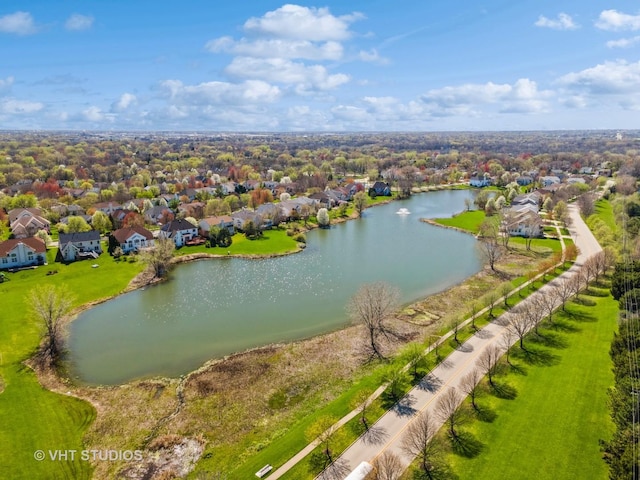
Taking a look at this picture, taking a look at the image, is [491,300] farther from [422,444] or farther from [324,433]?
[324,433]

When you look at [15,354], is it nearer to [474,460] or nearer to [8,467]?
[8,467]

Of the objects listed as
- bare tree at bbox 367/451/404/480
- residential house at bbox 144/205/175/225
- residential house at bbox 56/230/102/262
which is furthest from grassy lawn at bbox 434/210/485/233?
residential house at bbox 56/230/102/262

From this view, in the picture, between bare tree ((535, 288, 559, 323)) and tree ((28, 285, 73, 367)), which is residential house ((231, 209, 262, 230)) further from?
bare tree ((535, 288, 559, 323))

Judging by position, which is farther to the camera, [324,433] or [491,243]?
[491,243]

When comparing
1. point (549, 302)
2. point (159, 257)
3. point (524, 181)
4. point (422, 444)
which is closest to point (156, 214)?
point (159, 257)

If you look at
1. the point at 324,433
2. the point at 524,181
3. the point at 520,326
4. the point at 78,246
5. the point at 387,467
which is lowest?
the point at 324,433

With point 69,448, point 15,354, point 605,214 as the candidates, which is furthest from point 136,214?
point 605,214
